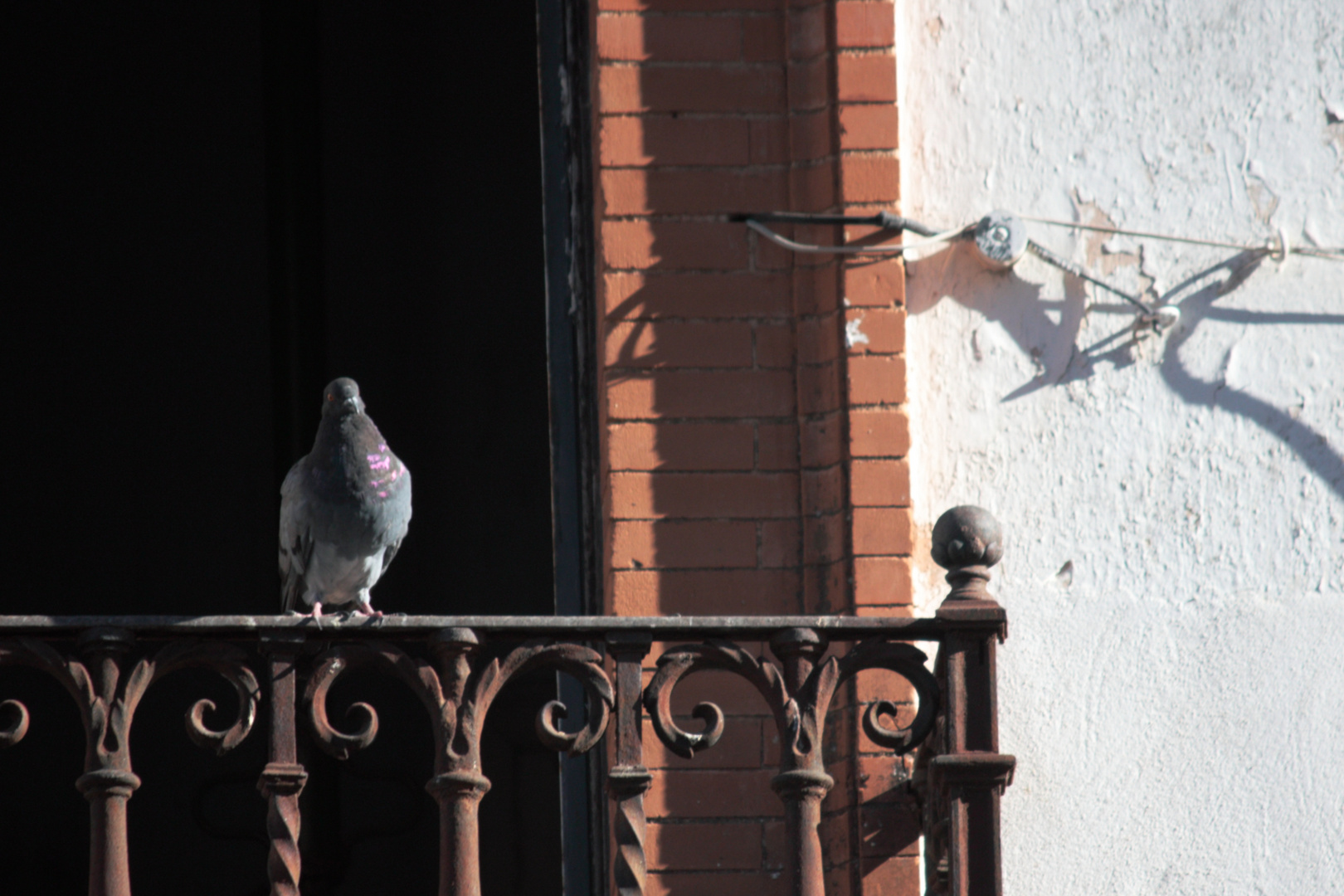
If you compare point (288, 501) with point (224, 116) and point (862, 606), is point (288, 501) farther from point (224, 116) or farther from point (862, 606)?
point (224, 116)

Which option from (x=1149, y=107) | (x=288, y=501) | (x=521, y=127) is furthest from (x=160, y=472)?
(x=1149, y=107)

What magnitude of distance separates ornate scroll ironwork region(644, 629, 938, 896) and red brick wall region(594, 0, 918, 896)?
47 cm

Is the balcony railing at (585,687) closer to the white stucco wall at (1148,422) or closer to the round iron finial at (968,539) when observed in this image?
the round iron finial at (968,539)

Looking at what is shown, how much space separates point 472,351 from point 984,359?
296 cm

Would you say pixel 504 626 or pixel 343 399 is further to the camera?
pixel 343 399

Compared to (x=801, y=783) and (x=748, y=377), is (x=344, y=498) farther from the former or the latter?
(x=801, y=783)

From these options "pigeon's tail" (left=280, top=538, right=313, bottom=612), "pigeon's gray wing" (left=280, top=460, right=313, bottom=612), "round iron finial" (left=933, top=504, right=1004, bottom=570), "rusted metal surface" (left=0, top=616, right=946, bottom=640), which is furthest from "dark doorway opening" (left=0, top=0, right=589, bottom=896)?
"round iron finial" (left=933, top=504, right=1004, bottom=570)

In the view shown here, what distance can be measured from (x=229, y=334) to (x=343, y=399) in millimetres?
3126

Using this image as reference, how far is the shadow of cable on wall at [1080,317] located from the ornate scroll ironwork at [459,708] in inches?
50.6

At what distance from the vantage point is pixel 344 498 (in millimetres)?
3543

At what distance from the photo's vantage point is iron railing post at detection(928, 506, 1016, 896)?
10.1 feet

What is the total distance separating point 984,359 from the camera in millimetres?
3863

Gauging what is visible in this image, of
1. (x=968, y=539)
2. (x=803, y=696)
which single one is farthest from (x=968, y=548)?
(x=803, y=696)

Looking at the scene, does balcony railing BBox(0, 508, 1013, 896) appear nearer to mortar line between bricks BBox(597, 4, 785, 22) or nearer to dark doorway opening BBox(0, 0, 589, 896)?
mortar line between bricks BBox(597, 4, 785, 22)
